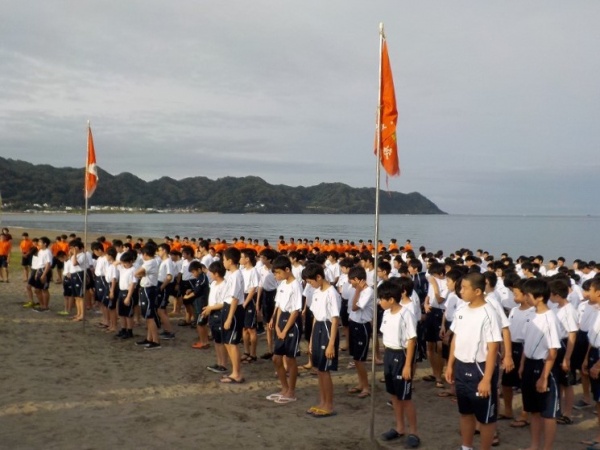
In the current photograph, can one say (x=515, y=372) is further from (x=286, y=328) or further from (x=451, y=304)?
(x=286, y=328)

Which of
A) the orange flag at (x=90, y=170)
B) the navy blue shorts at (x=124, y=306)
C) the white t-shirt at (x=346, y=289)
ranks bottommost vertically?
the navy blue shorts at (x=124, y=306)

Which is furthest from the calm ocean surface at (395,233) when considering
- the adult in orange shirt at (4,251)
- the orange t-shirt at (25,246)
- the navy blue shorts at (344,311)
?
the navy blue shorts at (344,311)

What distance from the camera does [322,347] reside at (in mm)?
6586

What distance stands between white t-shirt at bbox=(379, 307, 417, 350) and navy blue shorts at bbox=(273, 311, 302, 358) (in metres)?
1.43

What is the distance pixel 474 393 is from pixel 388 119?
3070 millimetres

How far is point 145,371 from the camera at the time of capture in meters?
8.34

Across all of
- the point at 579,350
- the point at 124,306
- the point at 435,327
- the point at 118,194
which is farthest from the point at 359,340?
the point at 118,194

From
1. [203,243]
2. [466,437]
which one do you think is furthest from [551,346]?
[203,243]

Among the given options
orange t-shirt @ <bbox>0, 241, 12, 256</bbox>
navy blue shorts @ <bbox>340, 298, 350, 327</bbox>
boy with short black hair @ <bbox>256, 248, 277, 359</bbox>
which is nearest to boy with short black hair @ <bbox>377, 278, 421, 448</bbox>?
navy blue shorts @ <bbox>340, 298, 350, 327</bbox>

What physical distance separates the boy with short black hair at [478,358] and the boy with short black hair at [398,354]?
0.69m

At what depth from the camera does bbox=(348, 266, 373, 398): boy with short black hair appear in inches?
291

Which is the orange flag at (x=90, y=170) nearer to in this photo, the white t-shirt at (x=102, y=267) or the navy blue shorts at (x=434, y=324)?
the white t-shirt at (x=102, y=267)

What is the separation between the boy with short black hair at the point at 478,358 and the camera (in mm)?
4809

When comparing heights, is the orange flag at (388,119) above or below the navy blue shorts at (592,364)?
above
